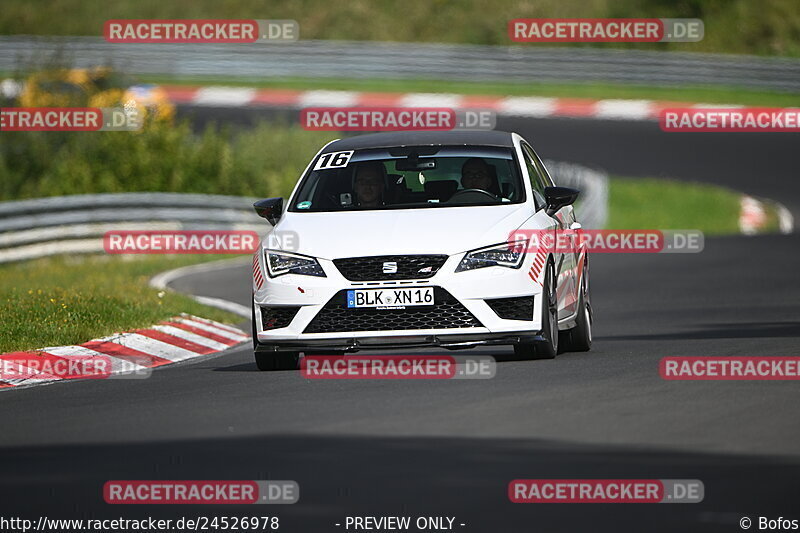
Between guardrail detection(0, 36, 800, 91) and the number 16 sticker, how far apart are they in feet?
104

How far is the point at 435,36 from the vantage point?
5272 centimetres

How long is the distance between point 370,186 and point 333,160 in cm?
59

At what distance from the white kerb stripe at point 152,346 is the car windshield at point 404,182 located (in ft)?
7.12

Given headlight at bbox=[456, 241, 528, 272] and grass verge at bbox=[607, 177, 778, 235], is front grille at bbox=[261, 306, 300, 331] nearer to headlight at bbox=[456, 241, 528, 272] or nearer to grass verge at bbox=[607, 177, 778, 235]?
headlight at bbox=[456, 241, 528, 272]

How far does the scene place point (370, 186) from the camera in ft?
41.1

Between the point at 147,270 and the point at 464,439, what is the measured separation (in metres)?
17.0

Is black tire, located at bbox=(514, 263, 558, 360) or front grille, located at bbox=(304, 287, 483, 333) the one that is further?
black tire, located at bbox=(514, 263, 558, 360)

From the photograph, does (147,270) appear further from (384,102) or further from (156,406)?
(384,102)

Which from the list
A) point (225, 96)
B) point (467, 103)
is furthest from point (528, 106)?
point (225, 96)

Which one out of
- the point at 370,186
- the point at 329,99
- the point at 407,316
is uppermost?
the point at 329,99

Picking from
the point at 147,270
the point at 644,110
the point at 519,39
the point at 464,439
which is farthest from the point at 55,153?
the point at 464,439

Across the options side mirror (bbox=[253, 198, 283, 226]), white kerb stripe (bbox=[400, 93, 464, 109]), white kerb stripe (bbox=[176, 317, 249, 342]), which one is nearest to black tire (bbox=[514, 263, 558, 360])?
side mirror (bbox=[253, 198, 283, 226])

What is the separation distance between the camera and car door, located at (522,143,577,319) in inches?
490

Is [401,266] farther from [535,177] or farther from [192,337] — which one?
[192,337]
